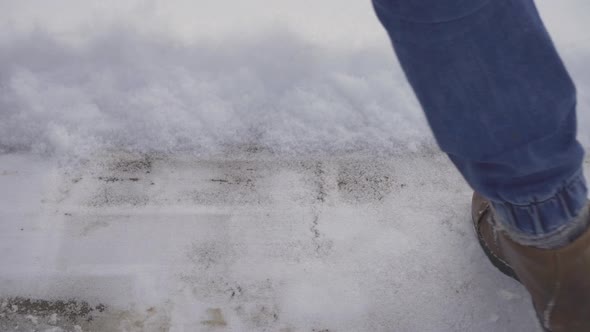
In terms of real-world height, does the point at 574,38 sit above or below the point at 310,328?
above

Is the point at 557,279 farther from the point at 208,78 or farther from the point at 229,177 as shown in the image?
the point at 208,78

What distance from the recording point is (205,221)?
44.6 inches

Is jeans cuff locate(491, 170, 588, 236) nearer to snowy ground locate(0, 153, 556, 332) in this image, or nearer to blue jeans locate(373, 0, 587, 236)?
blue jeans locate(373, 0, 587, 236)

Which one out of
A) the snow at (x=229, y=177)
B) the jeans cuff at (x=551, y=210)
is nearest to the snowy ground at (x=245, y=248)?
the snow at (x=229, y=177)

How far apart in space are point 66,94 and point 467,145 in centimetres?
93

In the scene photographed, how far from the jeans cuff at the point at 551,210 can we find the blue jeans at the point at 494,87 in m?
0.01

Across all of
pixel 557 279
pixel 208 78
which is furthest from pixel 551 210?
pixel 208 78

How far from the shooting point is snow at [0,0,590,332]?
3.36 ft

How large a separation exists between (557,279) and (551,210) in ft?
0.45

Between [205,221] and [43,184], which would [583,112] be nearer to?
[205,221]

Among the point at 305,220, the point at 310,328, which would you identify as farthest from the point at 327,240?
the point at 310,328

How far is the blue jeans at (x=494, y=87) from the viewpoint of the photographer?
655mm

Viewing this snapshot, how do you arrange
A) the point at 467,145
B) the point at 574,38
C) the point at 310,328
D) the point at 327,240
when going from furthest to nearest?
the point at 574,38, the point at 327,240, the point at 310,328, the point at 467,145

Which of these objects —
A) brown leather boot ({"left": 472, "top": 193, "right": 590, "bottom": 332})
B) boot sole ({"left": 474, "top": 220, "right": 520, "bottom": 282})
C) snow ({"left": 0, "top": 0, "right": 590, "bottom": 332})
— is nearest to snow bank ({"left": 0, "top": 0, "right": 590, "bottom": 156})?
snow ({"left": 0, "top": 0, "right": 590, "bottom": 332})
